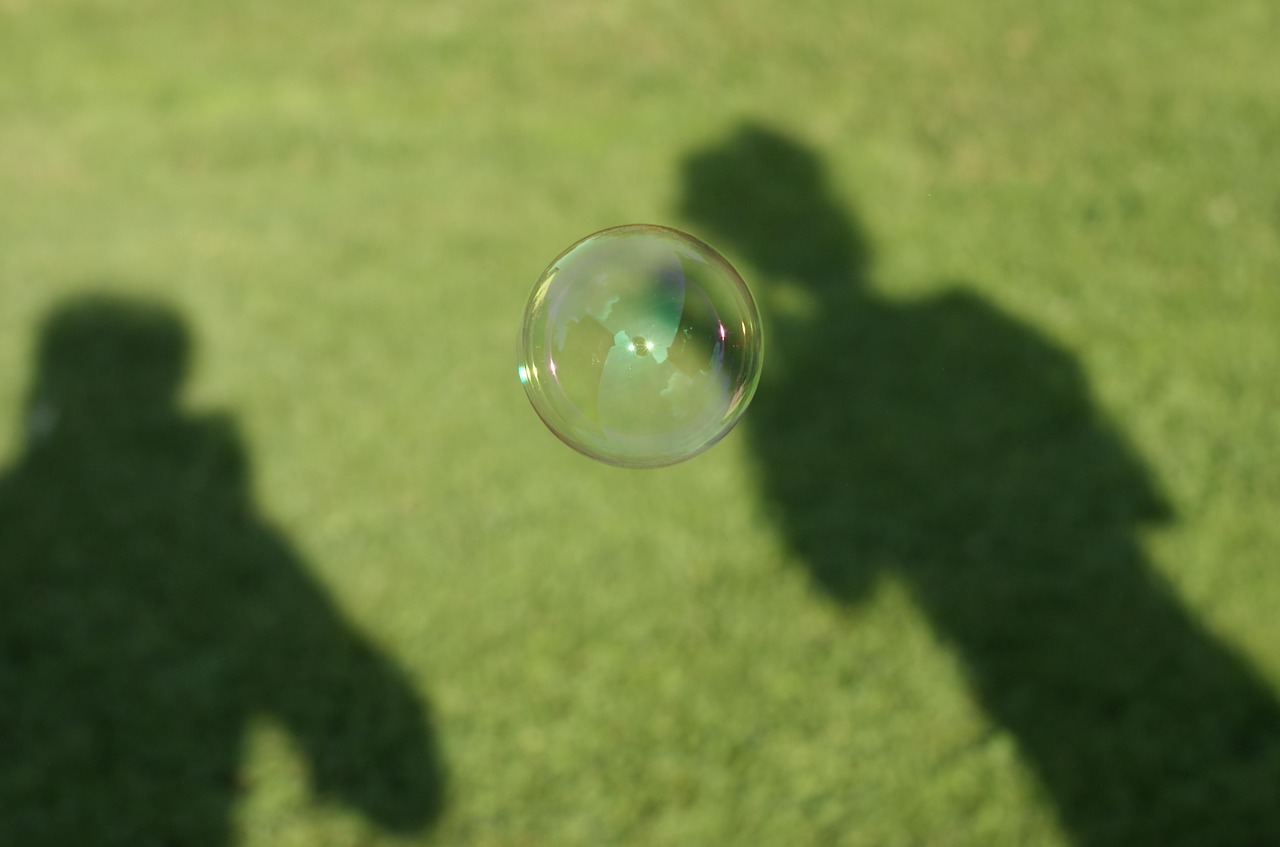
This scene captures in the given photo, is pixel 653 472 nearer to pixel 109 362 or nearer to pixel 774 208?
pixel 774 208

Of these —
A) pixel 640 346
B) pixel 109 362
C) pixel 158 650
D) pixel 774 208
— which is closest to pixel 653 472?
pixel 640 346

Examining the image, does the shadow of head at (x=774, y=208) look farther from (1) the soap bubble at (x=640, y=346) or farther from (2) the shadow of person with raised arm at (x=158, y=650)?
(2) the shadow of person with raised arm at (x=158, y=650)

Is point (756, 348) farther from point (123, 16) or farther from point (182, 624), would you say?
point (123, 16)

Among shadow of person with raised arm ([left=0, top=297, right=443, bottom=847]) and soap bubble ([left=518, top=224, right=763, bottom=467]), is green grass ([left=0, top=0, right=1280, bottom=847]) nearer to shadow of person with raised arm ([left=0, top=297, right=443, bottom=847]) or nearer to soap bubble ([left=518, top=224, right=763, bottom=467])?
shadow of person with raised arm ([left=0, top=297, right=443, bottom=847])

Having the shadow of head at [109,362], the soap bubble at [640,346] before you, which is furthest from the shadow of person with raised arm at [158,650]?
the soap bubble at [640,346]

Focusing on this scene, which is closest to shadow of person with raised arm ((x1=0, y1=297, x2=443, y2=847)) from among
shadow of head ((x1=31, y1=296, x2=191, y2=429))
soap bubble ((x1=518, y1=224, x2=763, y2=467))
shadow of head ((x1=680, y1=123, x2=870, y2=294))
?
shadow of head ((x1=31, y1=296, x2=191, y2=429))

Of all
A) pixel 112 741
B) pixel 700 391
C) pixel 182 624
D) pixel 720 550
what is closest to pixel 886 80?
pixel 720 550
